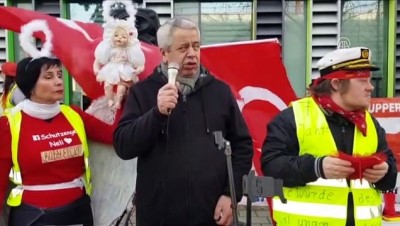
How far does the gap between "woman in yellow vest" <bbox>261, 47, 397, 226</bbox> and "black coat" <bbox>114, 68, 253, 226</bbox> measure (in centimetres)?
28

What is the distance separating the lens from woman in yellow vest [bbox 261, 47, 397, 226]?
109 inches

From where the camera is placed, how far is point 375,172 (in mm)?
2676

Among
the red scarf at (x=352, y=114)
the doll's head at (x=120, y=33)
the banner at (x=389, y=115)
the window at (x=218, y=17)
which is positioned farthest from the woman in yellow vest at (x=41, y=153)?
the window at (x=218, y=17)

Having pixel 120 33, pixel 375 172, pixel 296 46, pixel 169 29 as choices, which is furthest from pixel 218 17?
pixel 375 172

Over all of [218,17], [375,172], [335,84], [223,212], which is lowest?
[223,212]

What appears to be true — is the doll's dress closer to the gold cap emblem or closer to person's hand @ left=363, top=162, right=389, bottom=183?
the gold cap emblem

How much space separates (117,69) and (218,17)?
5919 mm

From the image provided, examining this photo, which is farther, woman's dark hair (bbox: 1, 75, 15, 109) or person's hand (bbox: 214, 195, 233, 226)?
woman's dark hair (bbox: 1, 75, 15, 109)

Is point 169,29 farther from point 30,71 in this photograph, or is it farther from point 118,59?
point 30,71

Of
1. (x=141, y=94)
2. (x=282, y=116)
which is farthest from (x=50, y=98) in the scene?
(x=282, y=116)

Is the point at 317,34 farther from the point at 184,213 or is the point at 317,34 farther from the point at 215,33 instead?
the point at 184,213

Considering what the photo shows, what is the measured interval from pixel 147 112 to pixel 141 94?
0.17 meters

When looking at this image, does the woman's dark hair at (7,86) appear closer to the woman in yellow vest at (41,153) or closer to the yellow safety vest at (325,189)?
the woman in yellow vest at (41,153)

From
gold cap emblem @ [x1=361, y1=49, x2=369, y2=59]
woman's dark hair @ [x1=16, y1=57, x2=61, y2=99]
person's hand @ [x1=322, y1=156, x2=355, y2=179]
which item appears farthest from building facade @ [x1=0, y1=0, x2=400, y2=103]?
person's hand @ [x1=322, y1=156, x2=355, y2=179]
